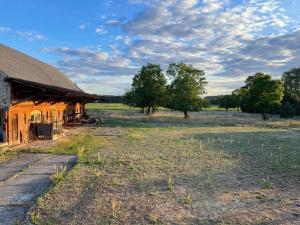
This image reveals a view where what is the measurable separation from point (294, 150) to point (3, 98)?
15901 millimetres

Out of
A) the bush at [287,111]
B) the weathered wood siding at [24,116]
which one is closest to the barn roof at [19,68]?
the weathered wood siding at [24,116]

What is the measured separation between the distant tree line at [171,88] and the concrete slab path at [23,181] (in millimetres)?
36580

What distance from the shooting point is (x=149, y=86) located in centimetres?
5706

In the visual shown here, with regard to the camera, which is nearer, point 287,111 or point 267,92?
point 267,92

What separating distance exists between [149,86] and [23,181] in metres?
46.8

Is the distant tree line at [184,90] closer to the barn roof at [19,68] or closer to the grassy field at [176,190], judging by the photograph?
the barn roof at [19,68]

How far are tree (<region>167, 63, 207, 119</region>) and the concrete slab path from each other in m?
36.3

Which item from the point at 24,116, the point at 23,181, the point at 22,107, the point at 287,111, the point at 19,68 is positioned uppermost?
the point at 19,68

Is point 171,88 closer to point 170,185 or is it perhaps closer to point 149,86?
point 149,86

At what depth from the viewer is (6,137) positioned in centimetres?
1883

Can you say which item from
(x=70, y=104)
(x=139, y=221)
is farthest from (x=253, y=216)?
(x=70, y=104)

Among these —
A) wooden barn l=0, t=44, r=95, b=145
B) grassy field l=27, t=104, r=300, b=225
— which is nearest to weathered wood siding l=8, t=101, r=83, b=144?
wooden barn l=0, t=44, r=95, b=145

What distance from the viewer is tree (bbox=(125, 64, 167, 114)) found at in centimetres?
5678

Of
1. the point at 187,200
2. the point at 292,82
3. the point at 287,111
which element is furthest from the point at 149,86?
the point at 187,200
